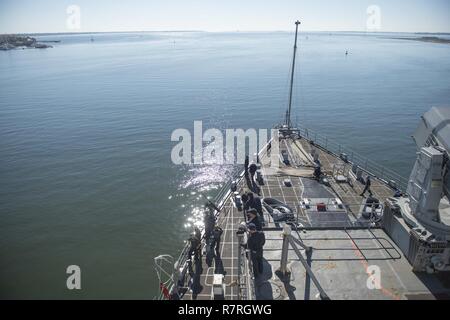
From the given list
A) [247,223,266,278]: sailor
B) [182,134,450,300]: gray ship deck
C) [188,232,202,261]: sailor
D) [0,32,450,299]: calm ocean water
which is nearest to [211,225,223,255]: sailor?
[182,134,450,300]: gray ship deck

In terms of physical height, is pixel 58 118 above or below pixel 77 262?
above

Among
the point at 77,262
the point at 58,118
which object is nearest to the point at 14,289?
the point at 77,262

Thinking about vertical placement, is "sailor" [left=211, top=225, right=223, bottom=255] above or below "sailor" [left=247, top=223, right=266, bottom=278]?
below

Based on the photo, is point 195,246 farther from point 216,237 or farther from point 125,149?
point 125,149

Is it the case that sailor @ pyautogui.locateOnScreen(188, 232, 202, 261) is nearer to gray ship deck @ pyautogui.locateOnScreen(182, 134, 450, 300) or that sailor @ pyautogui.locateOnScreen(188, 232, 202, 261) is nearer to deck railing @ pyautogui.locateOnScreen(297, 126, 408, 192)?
gray ship deck @ pyautogui.locateOnScreen(182, 134, 450, 300)

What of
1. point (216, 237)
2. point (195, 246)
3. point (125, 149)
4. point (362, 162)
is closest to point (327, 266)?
point (216, 237)
